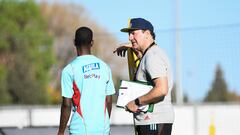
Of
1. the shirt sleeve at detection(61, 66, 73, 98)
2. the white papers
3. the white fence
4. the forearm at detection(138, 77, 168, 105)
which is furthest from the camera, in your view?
the white fence

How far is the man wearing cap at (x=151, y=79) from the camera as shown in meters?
6.28

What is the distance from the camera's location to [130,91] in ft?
21.3

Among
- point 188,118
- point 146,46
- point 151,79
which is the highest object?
point 146,46

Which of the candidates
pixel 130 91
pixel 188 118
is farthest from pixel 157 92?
pixel 188 118

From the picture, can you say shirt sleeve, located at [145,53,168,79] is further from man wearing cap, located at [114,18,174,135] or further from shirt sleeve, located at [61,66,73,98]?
shirt sleeve, located at [61,66,73,98]

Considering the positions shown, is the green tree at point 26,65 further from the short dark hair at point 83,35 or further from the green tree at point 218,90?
the short dark hair at point 83,35

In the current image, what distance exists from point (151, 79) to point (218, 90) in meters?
17.7

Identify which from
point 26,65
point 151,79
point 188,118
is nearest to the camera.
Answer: point 151,79

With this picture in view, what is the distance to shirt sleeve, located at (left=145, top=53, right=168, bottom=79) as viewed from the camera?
20.6 ft

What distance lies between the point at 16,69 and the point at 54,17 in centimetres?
3746

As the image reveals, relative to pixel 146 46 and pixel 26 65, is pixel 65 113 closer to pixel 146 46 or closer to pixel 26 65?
pixel 146 46

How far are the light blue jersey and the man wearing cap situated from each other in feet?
1.26

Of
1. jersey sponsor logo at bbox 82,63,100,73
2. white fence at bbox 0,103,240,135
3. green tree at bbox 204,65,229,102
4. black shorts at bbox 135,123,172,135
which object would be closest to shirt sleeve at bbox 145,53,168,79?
black shorts at bbox 135,123,172,135

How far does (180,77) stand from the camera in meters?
19.7
